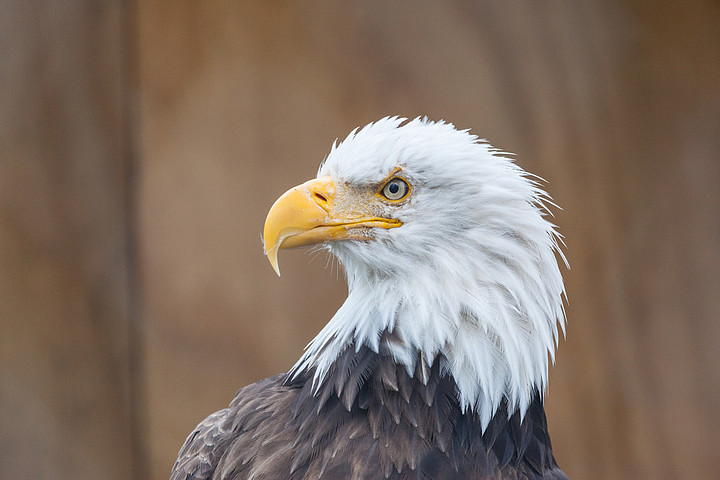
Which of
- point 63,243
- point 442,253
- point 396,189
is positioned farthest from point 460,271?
point 63,243

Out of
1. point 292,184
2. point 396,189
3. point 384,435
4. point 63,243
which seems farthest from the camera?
point 292,184

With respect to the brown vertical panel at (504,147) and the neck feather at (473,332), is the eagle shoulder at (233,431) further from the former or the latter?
the brown vertical panel at (504,147)

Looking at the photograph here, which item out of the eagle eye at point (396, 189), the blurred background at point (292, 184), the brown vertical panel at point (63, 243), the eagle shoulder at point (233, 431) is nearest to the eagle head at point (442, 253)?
the eagle eye at point (396, 189)

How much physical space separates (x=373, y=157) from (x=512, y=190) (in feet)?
1.03

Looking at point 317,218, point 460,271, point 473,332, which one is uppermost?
point 317,218

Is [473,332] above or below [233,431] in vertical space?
above

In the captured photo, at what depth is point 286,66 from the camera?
9.45 feet

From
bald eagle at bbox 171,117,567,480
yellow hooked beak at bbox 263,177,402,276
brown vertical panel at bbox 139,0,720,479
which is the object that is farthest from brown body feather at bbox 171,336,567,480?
brown vertical panel at bbox 139,0,720,479

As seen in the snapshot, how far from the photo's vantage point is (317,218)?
5.17ft

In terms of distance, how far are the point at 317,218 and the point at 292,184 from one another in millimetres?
1400

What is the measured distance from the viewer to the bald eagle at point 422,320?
150 cm

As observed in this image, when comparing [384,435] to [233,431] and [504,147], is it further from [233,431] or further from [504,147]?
[504,147]

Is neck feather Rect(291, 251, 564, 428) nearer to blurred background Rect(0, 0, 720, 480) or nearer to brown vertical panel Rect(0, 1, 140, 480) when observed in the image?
blurred background Rect(0, 0, 720, 480)

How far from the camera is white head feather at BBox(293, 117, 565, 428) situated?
5.03 ft
